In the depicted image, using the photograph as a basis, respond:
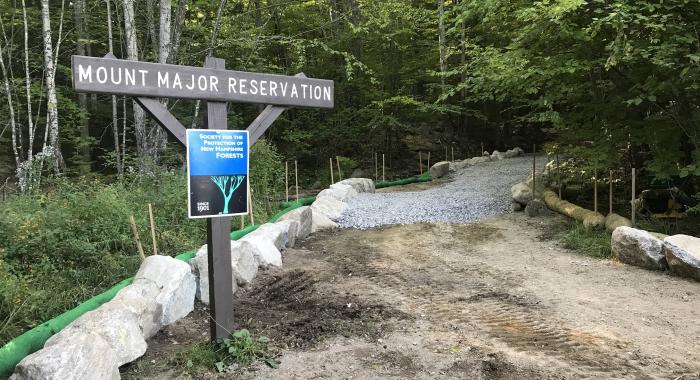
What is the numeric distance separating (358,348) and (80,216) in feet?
10.4

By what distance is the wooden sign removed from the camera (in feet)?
10.0

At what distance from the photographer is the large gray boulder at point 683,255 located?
5406mm

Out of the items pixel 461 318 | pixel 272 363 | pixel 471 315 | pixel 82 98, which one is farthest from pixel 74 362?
pixel 82 98

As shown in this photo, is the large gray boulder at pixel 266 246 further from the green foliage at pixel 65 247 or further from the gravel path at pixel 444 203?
the gravel path at pixel 444 203

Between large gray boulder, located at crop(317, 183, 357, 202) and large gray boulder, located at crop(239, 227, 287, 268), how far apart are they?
4254 millimetres

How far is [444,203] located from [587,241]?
155 inches

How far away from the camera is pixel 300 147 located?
18266mm

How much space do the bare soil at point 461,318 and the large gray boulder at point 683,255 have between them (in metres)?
0.16

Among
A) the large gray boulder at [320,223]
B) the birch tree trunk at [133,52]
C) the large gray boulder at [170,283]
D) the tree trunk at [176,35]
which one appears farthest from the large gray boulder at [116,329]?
the tree trunk at [176,35]

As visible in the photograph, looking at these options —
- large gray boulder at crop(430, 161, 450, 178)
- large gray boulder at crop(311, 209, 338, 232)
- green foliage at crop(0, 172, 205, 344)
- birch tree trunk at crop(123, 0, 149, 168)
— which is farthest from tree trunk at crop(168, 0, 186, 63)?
large gray boulder at crop(430, 161, 450, 178)

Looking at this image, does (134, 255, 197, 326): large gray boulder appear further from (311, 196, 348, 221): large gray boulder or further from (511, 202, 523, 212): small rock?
(511, 202, 523, 212): small rock

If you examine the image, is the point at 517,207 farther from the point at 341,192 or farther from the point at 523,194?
the point at 341,192

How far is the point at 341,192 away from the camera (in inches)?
435

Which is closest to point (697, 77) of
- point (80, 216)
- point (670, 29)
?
point (670, 29)
